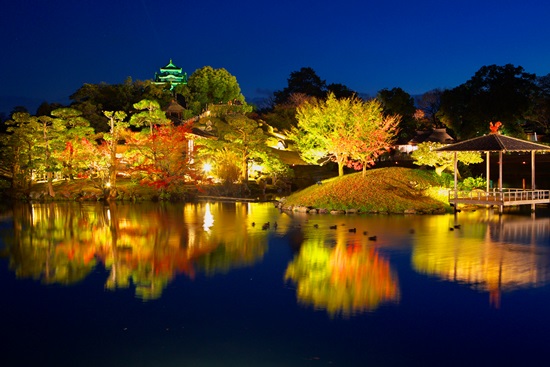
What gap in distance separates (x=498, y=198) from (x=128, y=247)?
1572cm

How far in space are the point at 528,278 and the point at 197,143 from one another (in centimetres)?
2792

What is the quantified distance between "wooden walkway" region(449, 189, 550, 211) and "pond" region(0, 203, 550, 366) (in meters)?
3.78

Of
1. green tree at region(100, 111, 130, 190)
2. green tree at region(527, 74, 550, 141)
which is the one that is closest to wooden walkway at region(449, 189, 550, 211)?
green tree at region(100, 111, 130, 190)

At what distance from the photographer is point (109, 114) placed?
102 feet

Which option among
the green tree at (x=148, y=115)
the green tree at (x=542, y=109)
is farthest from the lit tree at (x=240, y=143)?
the green tree at (x=542, y=109)

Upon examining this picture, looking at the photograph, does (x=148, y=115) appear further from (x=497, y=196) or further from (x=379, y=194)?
(x=497, y=196)

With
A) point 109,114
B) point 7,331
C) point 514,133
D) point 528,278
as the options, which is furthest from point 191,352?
point 514,133

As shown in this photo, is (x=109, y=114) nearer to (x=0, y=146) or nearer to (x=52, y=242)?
(x=0, y=146)

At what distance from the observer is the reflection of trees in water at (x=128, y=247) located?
41.8 ft

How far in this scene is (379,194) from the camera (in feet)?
82.0

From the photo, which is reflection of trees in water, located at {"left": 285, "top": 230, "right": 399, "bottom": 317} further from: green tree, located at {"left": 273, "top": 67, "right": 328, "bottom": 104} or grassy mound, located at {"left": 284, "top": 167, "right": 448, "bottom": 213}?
green tree, located at {"left": 273, "top": 67, "right": 328, "bottom": 104}

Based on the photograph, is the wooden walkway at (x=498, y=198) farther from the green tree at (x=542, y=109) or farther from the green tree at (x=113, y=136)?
the green tree at (x=542, y=109)

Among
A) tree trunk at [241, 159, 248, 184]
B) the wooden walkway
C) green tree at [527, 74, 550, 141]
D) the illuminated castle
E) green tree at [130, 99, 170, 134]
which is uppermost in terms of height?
the illuminated castle

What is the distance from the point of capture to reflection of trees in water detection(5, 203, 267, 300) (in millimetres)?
12734
